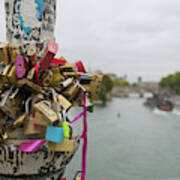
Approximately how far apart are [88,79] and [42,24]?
37cm

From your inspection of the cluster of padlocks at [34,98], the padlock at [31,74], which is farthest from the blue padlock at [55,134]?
the padlock at [31,74]

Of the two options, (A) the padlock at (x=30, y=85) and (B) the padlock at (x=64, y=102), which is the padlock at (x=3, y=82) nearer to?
(A) the padlock at (x=30, y=85)

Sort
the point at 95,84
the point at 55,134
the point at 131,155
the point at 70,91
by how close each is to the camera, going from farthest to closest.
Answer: the point at 131,155 → the point at 95,84 → the point at 70,91 → the point at 55,134

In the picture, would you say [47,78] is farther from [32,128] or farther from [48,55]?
[32,128]

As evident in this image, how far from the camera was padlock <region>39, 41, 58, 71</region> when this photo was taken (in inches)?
39.4

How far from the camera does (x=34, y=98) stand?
40.6 inches

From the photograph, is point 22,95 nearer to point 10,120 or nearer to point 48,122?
point 10,120

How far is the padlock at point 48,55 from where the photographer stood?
3.28 ft

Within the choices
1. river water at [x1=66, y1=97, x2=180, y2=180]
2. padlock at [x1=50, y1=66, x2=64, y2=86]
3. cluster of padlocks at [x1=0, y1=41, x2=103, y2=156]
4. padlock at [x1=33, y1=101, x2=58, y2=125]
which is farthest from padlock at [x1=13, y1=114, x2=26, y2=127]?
river water at [x1=66, y1=97, x2=180, y2=180]

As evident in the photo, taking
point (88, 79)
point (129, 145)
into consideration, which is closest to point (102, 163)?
point (129, 145)

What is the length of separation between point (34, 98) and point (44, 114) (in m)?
0.17

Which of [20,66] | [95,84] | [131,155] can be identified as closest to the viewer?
[20,66]

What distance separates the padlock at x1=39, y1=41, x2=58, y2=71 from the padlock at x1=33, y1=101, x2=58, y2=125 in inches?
7.9

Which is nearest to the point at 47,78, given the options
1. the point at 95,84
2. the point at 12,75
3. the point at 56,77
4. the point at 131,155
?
the point at 56,77
